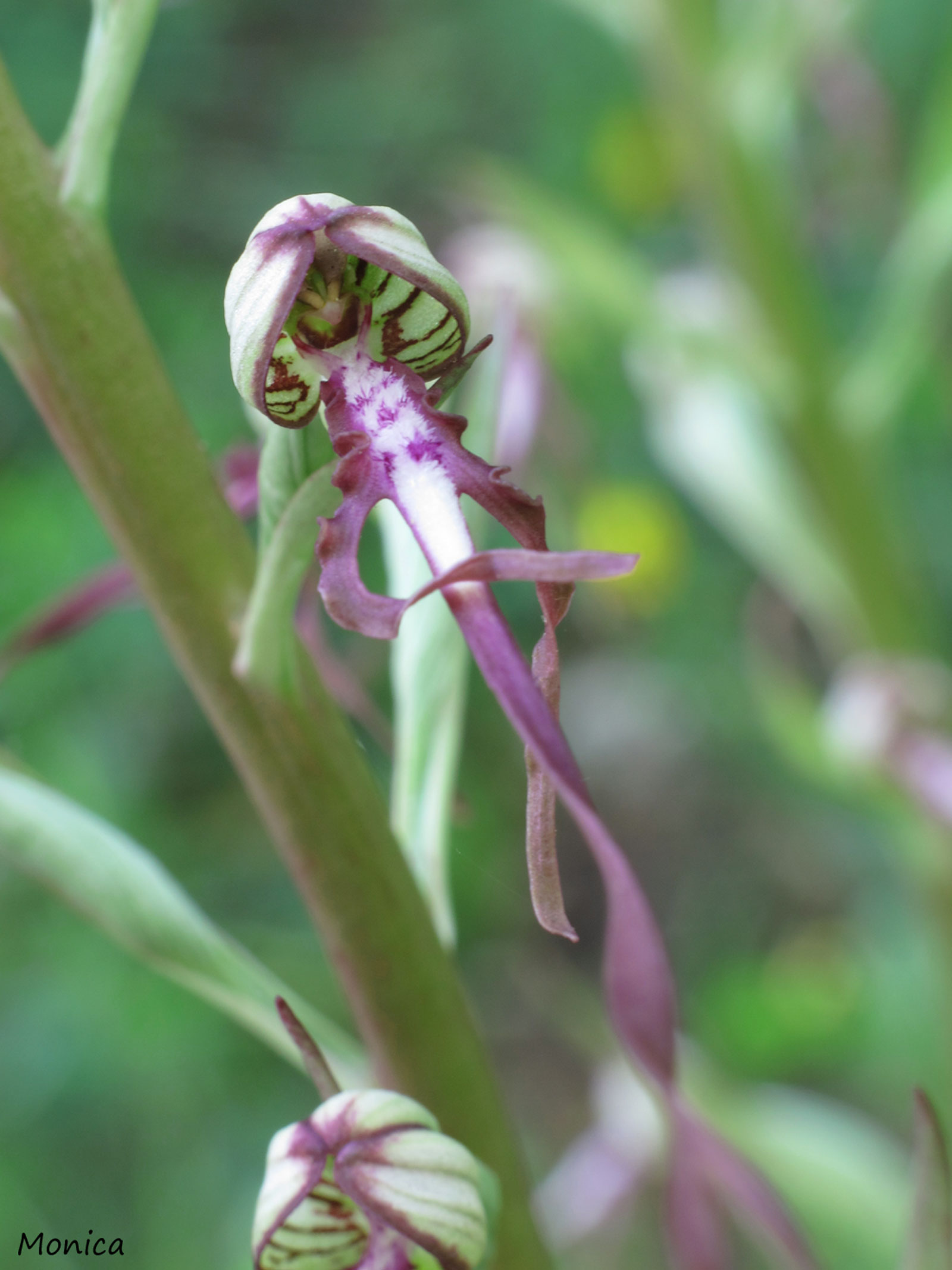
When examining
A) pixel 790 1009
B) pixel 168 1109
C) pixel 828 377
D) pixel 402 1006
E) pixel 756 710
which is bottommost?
pixel 790 1009

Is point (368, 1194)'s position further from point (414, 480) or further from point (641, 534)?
point (641, 534)

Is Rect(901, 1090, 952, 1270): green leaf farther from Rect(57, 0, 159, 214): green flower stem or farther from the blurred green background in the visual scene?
Rect(57, 0, 159, 214): green flower stem

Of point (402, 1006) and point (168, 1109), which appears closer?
point (402, 1006)

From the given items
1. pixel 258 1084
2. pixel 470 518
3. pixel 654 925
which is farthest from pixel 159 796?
pixel 654 925

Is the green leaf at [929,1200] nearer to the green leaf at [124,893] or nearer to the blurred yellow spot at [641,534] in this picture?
the green leaf at [124,893]

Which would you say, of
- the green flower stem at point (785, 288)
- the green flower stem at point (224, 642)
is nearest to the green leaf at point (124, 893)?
the green flower stem at point (224, 642)

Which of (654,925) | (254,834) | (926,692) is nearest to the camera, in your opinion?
(654,925)

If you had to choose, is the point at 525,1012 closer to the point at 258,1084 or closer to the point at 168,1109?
the point at 258,1084
